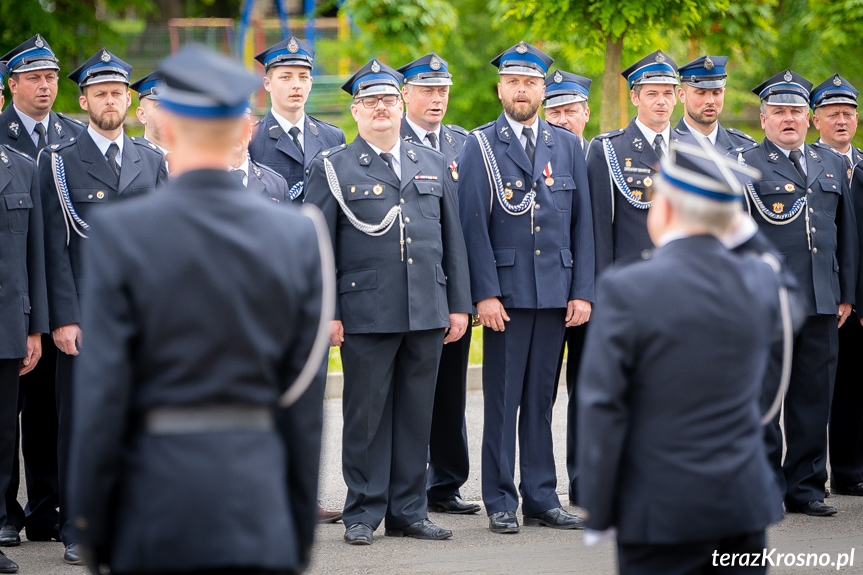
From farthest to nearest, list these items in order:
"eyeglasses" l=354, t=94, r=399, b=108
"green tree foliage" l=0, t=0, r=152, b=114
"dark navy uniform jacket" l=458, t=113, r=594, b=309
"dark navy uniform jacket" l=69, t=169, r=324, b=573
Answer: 1. "green tree foliage" l=0, t=0, r=152, b=114
2. "dark navy uniform jacket" l=458, t=113, r=594, b=309
3. "eyeglasses" l=354, t=94, r=399, b=108
4. "dark navy uniform jacket" l=69, t=169, r=324, b=573

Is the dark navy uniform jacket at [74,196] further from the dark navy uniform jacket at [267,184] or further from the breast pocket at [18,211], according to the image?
the dark navy uniform jacket at [267,184]

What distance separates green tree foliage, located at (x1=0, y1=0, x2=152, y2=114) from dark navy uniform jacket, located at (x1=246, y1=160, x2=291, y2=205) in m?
10.4

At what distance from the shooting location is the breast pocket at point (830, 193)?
20.9 ft

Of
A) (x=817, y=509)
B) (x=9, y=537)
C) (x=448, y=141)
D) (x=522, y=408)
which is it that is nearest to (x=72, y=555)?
(x=9, y=537)

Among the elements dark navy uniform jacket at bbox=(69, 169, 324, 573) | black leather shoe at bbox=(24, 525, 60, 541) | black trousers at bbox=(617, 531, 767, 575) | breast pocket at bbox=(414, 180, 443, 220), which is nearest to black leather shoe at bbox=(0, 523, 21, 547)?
black leather shoe at bbox=(24, 525, 60, 541)

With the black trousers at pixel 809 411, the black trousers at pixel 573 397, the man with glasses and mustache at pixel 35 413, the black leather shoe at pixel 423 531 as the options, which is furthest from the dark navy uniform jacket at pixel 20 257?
the black trousers at pixel 809 411

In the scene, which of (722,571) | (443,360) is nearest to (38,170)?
(443,360)

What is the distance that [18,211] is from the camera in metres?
5.38

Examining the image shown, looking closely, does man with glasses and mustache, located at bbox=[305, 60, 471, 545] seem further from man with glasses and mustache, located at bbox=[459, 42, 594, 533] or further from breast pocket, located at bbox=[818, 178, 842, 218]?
breast pocket, located at bbox=[818, 178, 842, 218]

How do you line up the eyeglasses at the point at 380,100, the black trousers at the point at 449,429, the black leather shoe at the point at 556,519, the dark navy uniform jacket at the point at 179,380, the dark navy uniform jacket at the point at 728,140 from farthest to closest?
the dark navy uniform jacket at the point at 728,140
the black trousers at the point at 449,429
the black leather shoe at the point at 556,519
the eyeglasses at the point at 380,100
the dark navy uniform jacket at the point at 179,380

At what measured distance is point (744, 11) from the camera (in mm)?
11008

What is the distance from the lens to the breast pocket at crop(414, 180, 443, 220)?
5742mm

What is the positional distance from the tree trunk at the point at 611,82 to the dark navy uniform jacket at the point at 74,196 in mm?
5233

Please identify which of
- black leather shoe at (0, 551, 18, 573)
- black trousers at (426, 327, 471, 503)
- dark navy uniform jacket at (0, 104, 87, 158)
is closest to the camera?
black leather shoe at (0, 551, 18, 573)
